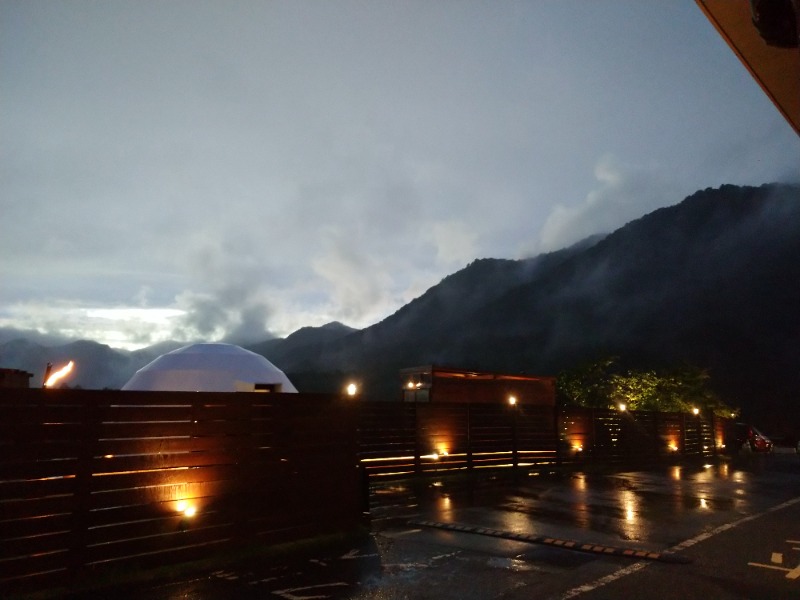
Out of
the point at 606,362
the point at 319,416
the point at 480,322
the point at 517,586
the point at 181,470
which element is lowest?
the point at 517,586

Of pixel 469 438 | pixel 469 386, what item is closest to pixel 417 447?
pixel 469 438

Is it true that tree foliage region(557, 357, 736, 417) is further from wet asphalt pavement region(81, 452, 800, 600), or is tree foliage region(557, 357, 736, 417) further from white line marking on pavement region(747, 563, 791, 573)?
white line marking on pavement region(747, 563, 791, 573)

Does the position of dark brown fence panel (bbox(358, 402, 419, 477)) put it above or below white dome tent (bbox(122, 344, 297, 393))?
below

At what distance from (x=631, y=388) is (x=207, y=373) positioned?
20.1 m

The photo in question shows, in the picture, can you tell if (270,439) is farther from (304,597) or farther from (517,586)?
(517,586)

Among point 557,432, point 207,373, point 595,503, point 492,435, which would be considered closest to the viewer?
point 595,503

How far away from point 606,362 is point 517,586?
25506 millimetres

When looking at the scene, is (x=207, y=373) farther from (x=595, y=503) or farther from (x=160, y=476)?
→ (x=160, y=476)

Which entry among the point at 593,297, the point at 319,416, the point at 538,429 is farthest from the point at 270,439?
the point at 593,297

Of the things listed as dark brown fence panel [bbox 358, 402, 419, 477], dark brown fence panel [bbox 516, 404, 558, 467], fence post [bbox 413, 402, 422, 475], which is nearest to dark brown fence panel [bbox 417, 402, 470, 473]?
fence post [bbox 413, 402, 422, 475]

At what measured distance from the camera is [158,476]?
6852mm

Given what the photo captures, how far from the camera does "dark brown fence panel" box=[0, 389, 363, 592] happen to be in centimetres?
582

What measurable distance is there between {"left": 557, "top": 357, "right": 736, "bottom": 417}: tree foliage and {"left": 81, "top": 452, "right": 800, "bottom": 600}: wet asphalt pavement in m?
16.4

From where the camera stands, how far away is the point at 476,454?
1738 cm
